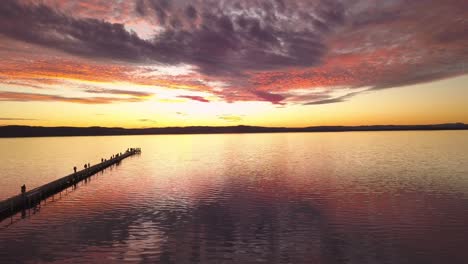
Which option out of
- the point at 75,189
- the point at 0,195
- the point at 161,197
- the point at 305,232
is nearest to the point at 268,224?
the point at 305,232

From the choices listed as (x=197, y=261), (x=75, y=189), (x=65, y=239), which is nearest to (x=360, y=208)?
(x=197, y=261)

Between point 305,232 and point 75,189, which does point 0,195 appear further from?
point 305,232

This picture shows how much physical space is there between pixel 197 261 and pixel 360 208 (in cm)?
2001

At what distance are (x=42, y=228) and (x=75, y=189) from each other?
22965 mm

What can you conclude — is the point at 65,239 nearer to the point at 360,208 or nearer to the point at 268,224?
the point at 268,224

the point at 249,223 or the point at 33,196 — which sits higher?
the point at 33,196

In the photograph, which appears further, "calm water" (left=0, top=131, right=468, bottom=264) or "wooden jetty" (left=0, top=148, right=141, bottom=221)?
"wooden jetty" (left=0, top=148, right=141, bottom=221)

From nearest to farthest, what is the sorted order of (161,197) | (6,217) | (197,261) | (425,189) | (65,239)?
(197,261)
(65,239)
(6,217)
(161,197)
(425,189)

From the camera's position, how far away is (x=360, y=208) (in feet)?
119

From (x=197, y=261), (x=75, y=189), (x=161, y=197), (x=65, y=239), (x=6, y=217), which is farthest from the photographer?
(x=75, y=189)

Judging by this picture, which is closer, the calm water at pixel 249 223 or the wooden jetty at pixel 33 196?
the calm water at pixel 249 223

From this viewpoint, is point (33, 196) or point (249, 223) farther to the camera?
point (33, 196)

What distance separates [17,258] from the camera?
23.1m

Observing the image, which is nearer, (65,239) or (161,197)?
(65,239)
